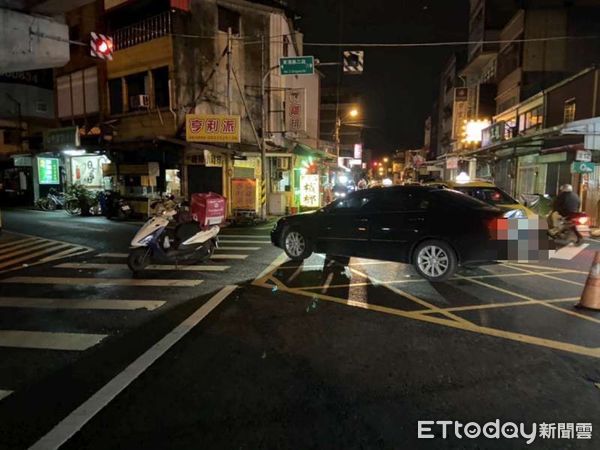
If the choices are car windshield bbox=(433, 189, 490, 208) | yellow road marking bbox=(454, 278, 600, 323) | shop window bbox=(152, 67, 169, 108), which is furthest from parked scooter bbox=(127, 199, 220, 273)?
shop window bbox=(152, 67, 169, 108)

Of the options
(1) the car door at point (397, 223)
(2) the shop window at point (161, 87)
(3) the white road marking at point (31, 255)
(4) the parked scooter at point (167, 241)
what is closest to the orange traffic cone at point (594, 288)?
(1) the car door at point (397, 223)

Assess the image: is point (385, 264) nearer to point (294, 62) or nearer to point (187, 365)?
point (187, 365)

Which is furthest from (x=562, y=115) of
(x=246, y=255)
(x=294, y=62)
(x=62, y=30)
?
(x=62, y=30)

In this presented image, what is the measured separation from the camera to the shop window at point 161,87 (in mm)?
20047

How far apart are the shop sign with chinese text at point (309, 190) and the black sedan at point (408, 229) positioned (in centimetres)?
1617

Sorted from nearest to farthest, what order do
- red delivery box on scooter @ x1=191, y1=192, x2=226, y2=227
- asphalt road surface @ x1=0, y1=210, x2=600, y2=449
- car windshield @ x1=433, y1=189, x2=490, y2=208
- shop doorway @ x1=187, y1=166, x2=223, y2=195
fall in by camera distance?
asphalt road surface @ x1=0, y1=210, x2=600, y2=449 < car windshield @ x1=433, y1=189, x2=490, y2=208 < red delivery box on scooter @ x1=191, y1=192, x2=226, y2=227 < shop doorway @ x1=187, y1=166, x2=223, y2=195

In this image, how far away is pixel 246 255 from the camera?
1080 centimetres

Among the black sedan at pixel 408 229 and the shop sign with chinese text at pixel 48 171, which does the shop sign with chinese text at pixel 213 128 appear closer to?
the black sedan at pixel 408 229

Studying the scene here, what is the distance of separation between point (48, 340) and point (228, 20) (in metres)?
19.1

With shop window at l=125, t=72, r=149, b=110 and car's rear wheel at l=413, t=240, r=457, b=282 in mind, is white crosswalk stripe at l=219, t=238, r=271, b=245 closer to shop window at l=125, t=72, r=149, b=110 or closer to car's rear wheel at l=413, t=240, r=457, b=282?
car's rear wheel at l=413, t=240, r=457, b=282

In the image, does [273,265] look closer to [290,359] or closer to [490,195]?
[290,359]

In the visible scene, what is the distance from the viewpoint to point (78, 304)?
673 centimetres

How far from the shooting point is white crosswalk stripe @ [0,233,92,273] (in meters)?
10.0

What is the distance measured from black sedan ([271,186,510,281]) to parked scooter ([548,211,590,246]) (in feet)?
20.2
